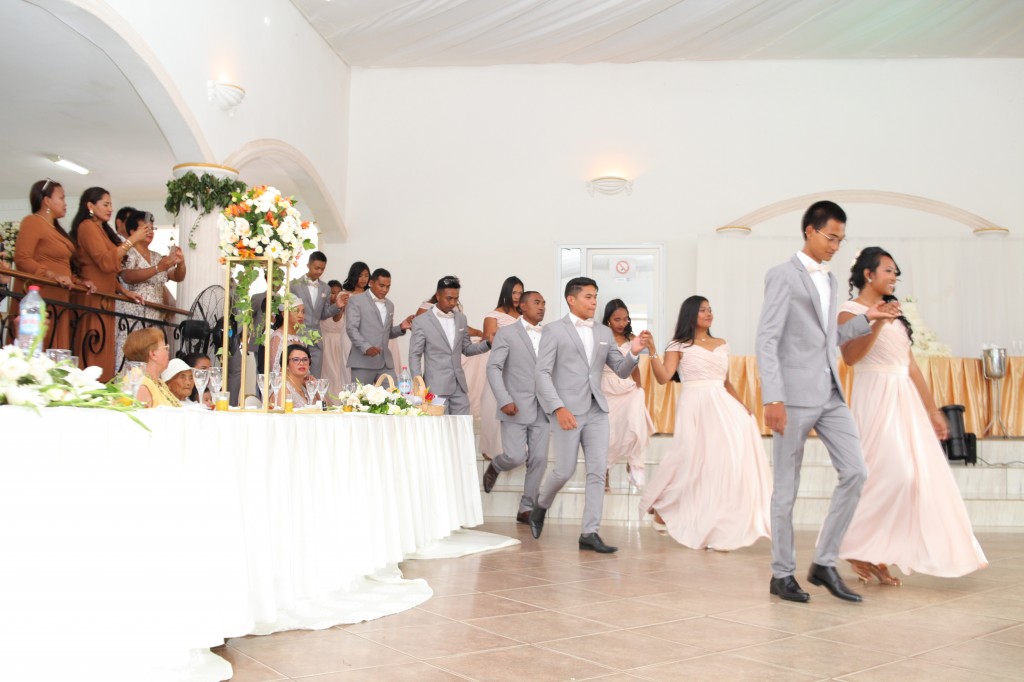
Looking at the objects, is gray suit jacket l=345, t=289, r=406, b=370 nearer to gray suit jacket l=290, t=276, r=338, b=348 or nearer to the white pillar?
gray suit jacket l=290, t=276, r=338, b=348

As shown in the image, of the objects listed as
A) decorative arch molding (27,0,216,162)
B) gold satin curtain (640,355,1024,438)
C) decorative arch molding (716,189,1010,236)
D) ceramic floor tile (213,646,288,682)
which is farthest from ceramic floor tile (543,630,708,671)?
decorative arch molding (716,189,1010,236)

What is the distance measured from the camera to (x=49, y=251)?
6488 mm

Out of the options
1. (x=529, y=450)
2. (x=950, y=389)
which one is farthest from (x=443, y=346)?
(x=950, y=389)

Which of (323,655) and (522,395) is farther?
(522,395)

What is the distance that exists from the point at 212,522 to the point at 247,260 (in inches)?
64.8

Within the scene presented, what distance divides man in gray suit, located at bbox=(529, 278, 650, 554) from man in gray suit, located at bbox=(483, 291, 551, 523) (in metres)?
0.75

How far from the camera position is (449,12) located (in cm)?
1080

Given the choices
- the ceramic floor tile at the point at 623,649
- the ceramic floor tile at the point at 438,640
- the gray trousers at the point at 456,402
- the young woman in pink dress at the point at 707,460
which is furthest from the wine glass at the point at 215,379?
the gray trousers at the point at 456,402

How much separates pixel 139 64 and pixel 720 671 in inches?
258

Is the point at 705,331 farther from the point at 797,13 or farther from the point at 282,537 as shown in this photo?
the point at 797,13

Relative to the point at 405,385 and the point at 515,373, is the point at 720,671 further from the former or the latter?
the point at 515,373

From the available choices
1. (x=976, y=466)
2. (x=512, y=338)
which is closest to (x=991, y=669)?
(x=512, y=338)

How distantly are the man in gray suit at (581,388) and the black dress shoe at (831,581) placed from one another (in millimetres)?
1755

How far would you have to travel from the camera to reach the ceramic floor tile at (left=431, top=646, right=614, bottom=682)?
2.97 m
